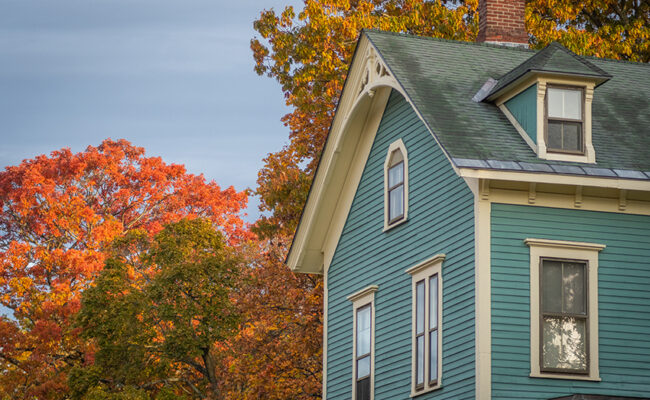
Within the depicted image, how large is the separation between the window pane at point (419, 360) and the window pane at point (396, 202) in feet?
8.67

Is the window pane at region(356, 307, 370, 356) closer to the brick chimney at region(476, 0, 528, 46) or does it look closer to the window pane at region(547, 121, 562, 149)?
the window pane at region(547, 121, 562, 149)

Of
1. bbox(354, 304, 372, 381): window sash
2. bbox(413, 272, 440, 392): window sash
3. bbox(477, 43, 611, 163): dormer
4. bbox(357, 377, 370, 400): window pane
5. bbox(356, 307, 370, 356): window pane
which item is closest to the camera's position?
bbox(477, 43, 611, 163): dormer

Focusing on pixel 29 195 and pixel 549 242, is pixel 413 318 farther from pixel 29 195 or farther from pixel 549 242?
pixel 29 195

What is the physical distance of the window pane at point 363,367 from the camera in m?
21.5

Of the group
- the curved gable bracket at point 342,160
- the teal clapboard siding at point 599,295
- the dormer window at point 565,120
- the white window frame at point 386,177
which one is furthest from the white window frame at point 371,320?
the dormer window at point 565,120

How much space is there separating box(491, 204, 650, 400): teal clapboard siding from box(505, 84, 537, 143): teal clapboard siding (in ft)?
4.96

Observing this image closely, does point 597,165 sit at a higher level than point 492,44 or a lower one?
lower

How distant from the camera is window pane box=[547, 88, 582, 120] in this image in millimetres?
18594

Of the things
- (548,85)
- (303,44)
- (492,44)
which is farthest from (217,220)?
(548,85)

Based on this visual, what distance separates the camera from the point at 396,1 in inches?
1366

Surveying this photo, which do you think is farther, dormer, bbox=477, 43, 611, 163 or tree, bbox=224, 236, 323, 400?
tree, bbox=224, 236, 323, 400

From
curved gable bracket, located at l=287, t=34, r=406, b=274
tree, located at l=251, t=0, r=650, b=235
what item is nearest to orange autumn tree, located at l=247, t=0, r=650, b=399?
tree, located at l=251, t=0, r=650, b=235

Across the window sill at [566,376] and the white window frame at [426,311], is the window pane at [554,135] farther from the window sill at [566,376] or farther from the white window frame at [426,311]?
the window sill at [566,376]

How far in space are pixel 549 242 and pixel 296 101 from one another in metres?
15.7
